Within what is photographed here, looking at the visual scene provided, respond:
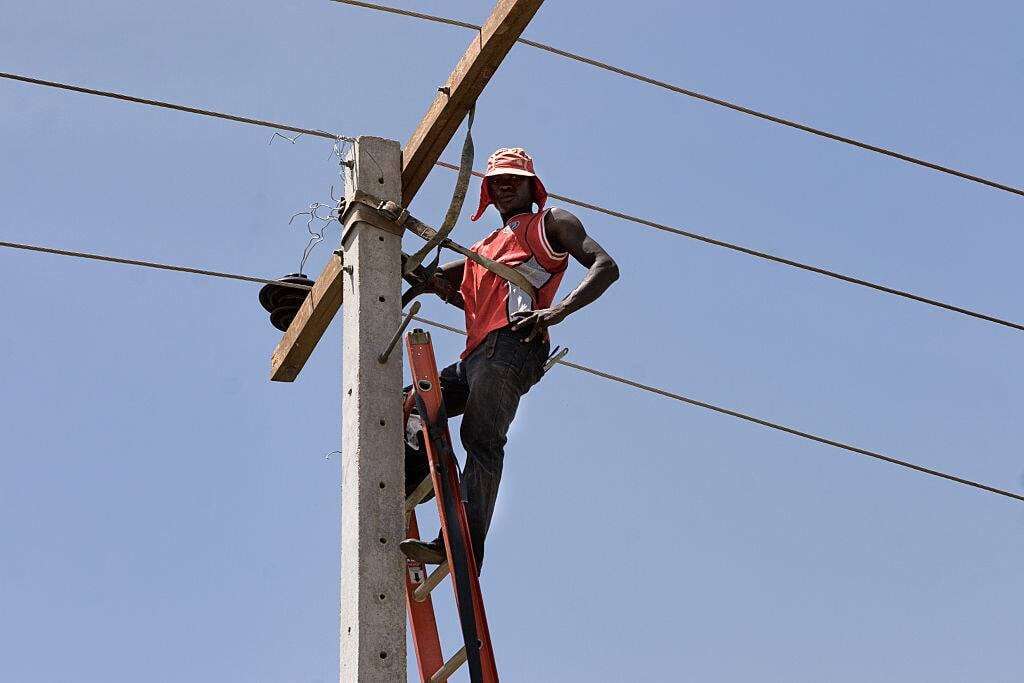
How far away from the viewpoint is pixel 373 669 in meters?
5.06

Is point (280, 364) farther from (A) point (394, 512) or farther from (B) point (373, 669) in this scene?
(B) point (373, 669)

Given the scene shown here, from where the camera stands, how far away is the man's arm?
578 cm

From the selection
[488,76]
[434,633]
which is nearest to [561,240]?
[488,76]

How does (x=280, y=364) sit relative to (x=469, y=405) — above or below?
above

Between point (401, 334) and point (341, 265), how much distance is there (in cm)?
68

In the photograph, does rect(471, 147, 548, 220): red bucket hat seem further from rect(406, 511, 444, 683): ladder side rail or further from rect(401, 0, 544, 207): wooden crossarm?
rect(406, 511, 444, 683): ladder side rail

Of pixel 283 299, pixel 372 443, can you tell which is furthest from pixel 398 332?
pixel 283 299

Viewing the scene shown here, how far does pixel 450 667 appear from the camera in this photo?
17.8 ft

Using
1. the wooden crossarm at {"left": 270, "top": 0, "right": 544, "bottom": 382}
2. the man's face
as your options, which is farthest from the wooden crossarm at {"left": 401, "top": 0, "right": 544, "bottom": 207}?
the man's face

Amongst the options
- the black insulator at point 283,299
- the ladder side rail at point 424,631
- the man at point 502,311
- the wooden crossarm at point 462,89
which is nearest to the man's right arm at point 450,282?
the man at point 502,311

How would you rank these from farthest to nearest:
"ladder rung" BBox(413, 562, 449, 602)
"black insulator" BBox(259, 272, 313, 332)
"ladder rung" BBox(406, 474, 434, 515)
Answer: "black insulator" BBox(259, 272, 313, 332) → "ladder rung" BBox(406, 474, 434, 515) → "ladder rung" BBox(413, 562, 449, 602)

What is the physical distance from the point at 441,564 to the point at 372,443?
17.9 inches

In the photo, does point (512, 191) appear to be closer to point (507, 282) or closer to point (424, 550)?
point (507, 282)

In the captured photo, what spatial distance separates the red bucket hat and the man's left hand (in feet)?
1.99
